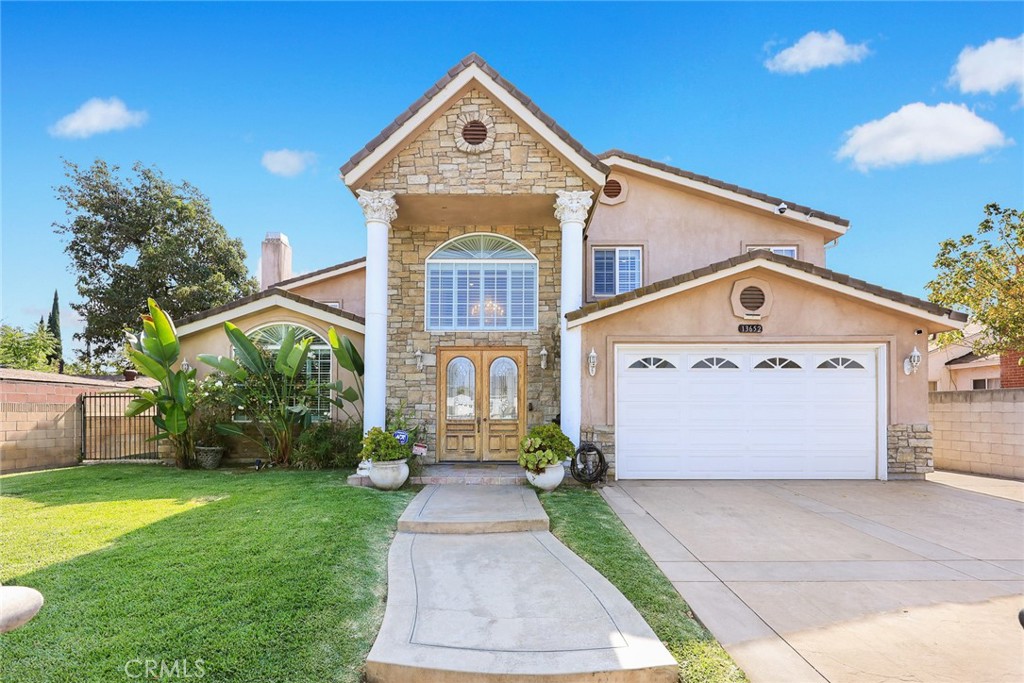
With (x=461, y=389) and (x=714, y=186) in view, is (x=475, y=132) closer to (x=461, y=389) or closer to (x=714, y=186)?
(x=461, y=389)

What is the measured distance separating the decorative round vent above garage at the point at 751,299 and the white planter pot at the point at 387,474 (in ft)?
22.6

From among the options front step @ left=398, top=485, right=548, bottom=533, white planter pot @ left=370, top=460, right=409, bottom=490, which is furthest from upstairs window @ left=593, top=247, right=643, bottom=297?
white planter pot @ left=370, top=460, right=409, bottom=490

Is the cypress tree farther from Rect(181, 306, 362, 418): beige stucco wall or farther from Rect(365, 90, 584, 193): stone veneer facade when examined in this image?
Rect(365, 90, 584, 193): stone veneer facade

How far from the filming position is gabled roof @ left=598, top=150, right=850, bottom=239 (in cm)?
1224

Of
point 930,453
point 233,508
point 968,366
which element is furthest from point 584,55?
point 968,366

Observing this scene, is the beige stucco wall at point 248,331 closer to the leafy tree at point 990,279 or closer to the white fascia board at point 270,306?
Result: the white fascia board at point 270,306

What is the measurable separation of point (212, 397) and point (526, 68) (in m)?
11.6

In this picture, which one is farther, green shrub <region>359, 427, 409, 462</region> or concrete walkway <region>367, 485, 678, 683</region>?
green shrub <region>359, 427, 409, 462</region>

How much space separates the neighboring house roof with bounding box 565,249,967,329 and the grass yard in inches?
195

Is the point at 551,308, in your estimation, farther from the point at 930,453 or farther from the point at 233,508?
the point at 930,453

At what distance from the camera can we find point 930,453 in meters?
9.48

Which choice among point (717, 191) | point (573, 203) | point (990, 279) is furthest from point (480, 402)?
point (990, 279)

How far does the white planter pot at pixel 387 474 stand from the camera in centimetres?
828

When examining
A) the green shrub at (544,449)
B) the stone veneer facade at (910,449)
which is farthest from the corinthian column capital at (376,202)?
the stone veneer facade at (910,449)
